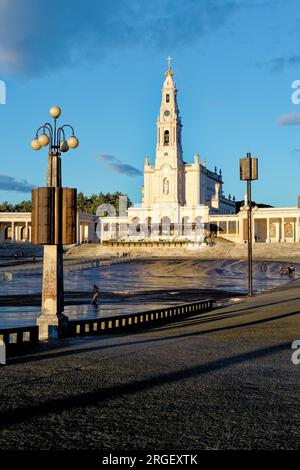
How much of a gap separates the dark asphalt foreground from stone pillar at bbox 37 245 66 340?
4.69 ft

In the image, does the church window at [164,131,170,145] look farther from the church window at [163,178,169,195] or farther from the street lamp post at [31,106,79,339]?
the street lamp post at [31,106,79,339]

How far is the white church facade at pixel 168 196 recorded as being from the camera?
11376 cm

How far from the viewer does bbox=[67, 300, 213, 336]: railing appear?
14.9m

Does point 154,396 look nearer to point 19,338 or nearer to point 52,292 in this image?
point 19,338

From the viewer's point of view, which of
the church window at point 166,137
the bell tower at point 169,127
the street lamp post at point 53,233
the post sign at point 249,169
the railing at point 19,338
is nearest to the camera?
the railing at point 19,338

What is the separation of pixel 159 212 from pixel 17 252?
110 feet

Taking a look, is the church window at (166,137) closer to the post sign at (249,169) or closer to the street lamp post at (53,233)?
the post sign at (249,169)

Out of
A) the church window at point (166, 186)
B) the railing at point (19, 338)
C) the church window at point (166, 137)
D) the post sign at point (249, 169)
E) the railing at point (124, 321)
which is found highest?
the church window at point (166, 137)

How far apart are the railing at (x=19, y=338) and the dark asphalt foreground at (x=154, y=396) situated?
21.9 inches

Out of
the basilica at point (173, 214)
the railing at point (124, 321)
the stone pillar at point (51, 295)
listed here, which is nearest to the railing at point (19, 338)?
the stone pillar at point (51, 295)
